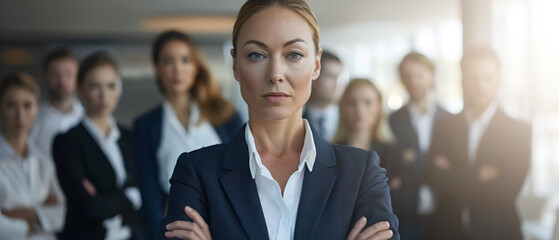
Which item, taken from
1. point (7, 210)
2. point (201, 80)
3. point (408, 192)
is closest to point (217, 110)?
point (201, 80)

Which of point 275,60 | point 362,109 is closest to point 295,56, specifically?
point 275,60

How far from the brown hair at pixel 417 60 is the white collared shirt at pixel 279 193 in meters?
2.18

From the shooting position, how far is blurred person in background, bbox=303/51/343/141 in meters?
2.42

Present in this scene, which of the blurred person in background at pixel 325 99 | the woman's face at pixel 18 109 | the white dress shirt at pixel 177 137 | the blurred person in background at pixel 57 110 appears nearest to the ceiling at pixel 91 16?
the blurred person in background at pixel 57 110

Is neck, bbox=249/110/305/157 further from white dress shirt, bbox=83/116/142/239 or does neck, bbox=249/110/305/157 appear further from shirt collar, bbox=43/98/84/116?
shirt collar, bbox=43/98/84/116

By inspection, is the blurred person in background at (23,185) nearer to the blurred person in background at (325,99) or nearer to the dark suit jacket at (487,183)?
the blurred person in background at (325,99)

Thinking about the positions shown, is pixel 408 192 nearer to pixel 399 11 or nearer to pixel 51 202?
pixel 399 11

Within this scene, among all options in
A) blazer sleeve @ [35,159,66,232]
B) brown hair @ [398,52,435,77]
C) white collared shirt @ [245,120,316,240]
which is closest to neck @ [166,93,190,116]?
blazer sleeve @ [35,159,66,232]

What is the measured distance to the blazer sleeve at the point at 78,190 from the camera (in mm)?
1965

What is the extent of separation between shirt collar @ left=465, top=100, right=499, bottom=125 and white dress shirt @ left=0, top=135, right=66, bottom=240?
1.67 metres

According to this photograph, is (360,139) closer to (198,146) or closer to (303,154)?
(198,146)

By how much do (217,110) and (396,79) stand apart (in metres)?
1.42

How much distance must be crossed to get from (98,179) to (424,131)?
1356mm

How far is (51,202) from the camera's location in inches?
104
